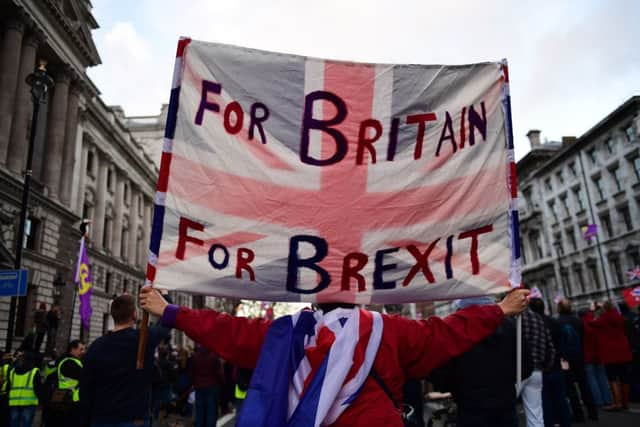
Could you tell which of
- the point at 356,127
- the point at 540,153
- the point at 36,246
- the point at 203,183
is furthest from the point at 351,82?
the point at 540,153

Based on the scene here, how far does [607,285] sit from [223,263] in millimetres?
40368

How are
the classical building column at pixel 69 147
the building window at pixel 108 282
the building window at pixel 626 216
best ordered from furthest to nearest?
the building window at pixel 626 216 < the building window at pixel 108 282 < the classical building column at pixel 69 147

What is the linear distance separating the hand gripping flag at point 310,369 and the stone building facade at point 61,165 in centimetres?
1575

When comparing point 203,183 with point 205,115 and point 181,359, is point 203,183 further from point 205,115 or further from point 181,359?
point 181,359

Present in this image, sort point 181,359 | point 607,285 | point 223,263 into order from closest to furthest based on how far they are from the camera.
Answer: point 223,263 < point 181,359 < point 607,285

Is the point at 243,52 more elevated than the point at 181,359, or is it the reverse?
the point at 243,52

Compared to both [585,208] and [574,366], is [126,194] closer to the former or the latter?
[585,208]

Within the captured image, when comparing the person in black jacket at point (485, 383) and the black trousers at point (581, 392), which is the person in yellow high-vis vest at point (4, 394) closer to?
the person in black jacket at point (485, 383)

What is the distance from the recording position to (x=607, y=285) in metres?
36.5

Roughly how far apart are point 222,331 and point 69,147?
29787 mm

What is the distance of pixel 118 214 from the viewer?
38.7 m

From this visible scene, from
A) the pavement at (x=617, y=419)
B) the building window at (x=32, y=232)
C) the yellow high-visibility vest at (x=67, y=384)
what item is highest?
the building window at (x=32, y=232)

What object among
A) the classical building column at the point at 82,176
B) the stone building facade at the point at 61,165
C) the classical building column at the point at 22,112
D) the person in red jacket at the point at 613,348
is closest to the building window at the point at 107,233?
the stone building facade at the point at 61,165

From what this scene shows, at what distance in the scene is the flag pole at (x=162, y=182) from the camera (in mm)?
2648
